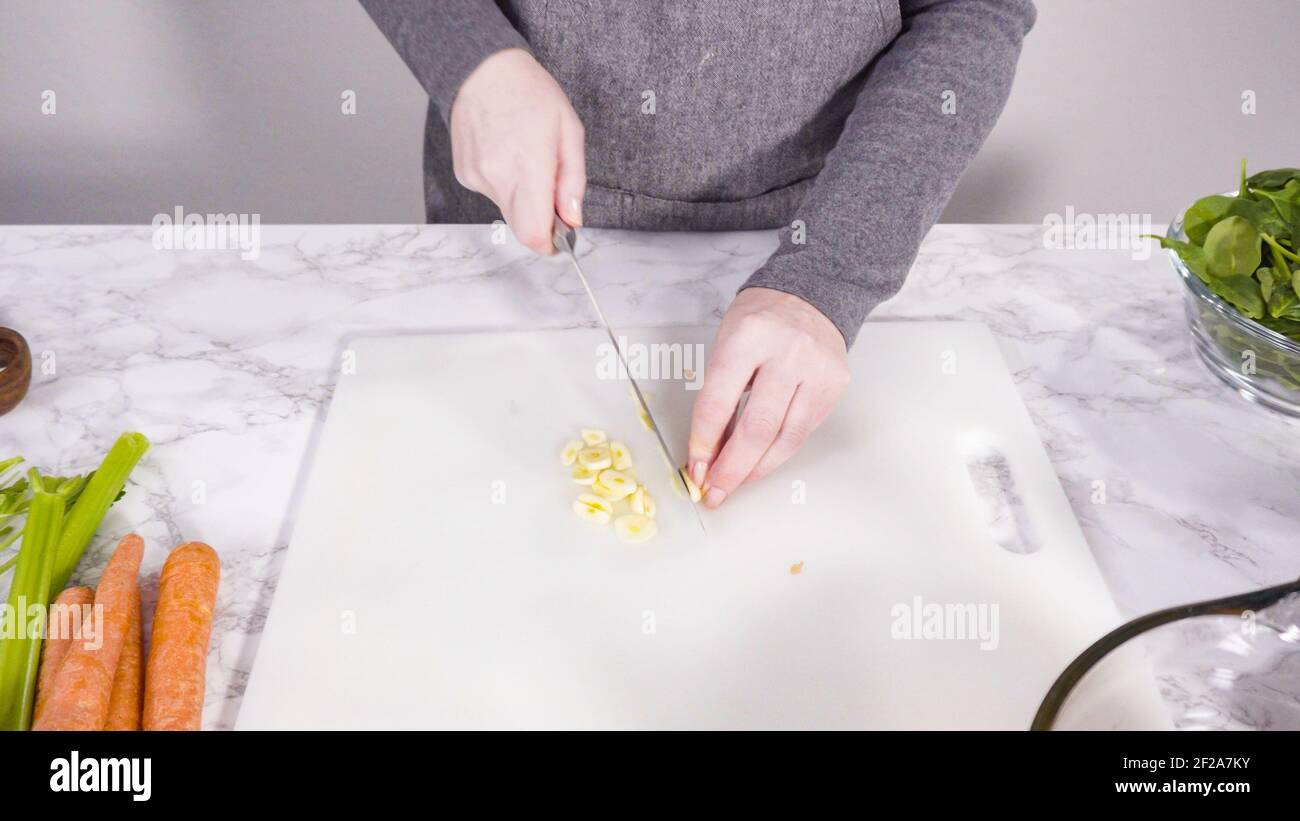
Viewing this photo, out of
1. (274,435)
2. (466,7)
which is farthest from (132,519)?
(466,7)

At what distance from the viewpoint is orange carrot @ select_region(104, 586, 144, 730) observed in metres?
0.69

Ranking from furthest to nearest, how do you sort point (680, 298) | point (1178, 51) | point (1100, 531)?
point (1178, 51), point (680, 298), point (1100, 531)

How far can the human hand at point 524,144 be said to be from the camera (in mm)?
865

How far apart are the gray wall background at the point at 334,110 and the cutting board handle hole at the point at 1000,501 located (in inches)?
46.8

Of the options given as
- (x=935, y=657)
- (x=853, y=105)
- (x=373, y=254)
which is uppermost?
(x=853, y=105)

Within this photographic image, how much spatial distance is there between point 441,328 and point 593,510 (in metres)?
0.33

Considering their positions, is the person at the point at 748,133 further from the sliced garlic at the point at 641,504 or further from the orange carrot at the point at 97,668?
the orange carrot at the point at 97,668

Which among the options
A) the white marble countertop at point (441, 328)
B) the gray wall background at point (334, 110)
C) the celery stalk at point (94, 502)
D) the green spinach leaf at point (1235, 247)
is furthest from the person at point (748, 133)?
the gray wall background at point (334, 110)

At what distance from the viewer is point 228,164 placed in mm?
1873

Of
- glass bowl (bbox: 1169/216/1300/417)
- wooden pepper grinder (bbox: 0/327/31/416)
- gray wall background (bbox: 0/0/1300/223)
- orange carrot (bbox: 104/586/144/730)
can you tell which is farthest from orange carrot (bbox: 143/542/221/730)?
gray wall background (bbox: 0/0/1300/223)

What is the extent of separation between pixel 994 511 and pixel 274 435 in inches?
27.6

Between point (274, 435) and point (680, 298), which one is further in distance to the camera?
point (680, 298)

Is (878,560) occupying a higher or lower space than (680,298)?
lower

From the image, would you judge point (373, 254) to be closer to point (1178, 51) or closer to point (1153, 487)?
point (1153, 487)
